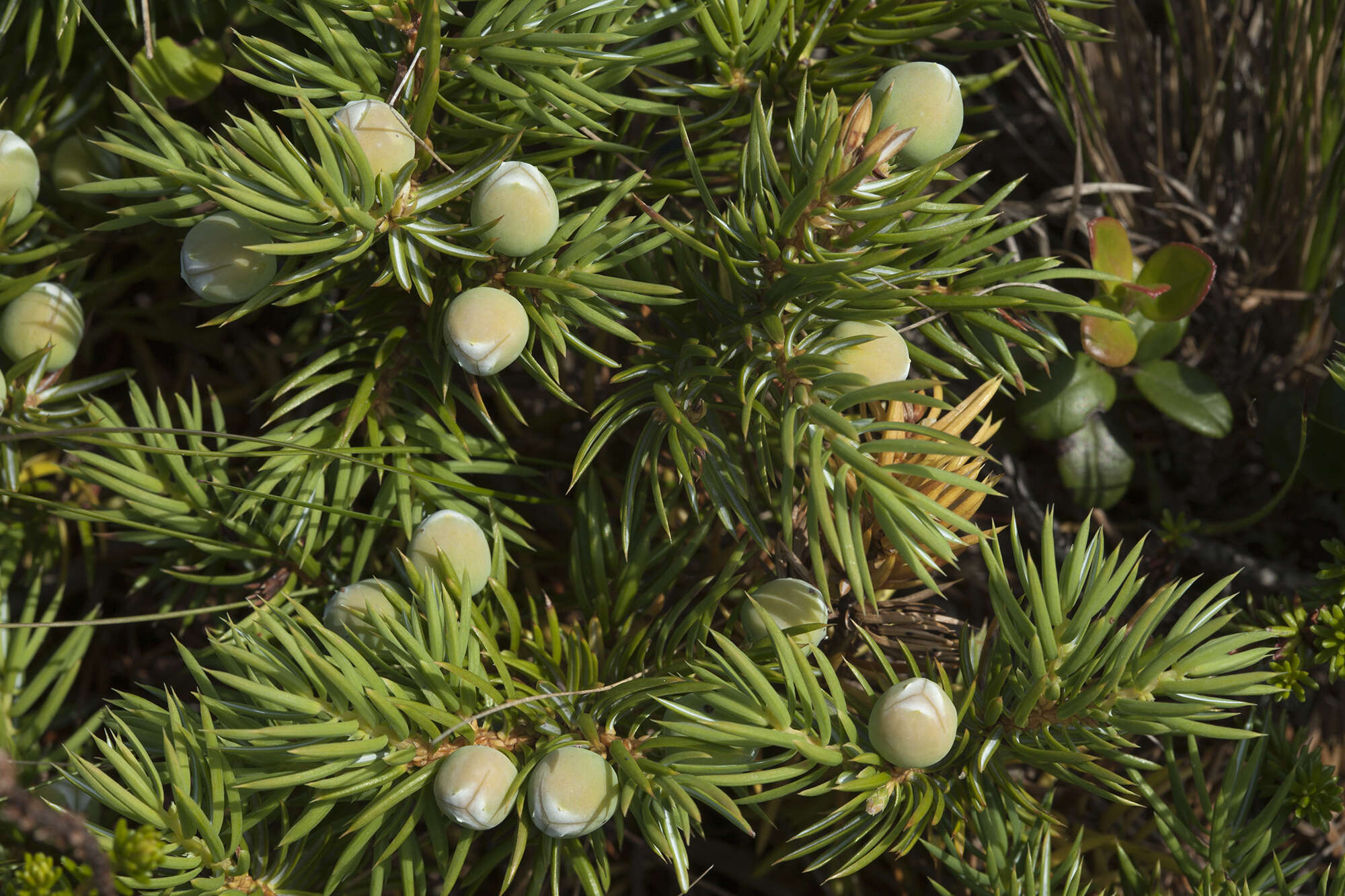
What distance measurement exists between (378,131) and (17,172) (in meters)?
0.37

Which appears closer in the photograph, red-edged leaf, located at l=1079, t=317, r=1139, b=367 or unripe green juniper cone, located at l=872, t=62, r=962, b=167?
unripe green juniper cone, located at l=872, t=62, r=962, b=167

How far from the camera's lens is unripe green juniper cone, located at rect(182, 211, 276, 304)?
2.17 ft

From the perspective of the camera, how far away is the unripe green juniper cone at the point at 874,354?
635mm

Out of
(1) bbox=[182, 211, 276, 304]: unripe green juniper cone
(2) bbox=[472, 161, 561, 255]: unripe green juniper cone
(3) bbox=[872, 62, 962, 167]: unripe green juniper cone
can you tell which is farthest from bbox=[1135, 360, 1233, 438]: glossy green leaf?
(1) bbox=[182, 211, 276, 304]: unripe green juniper cone

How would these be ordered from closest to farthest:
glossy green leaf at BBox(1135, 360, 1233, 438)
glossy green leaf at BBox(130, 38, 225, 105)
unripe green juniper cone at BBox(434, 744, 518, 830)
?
1. unripe green juniper cone at BBox(434, 744, 518, 830)
2. glossy green leaf at BBox(130, 38, 225, 105)
3. glossy green leaf at BBox(1135, 360, 1233, 438)

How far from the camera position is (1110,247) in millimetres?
988

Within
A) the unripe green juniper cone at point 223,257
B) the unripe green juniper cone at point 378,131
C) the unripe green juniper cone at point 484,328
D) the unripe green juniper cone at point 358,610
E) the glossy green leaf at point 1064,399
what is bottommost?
the glossy green leaf at point 1064,399

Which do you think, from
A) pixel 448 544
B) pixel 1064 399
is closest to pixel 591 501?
pixel 448 544

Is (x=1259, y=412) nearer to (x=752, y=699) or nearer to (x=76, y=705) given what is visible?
(x=752, y=699)

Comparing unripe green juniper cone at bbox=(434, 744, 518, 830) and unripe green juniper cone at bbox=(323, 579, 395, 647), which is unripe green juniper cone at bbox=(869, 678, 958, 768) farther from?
unripe green juniper cone at bbox=(323, 579, 395, 647)

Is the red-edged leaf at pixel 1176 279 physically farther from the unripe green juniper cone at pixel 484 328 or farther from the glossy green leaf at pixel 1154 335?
the unripe green juniper cone at pixel 484 328

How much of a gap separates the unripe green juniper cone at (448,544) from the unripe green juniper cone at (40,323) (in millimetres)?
360

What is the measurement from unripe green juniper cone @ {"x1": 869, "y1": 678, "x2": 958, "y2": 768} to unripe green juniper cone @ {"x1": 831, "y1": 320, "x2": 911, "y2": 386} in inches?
7.9

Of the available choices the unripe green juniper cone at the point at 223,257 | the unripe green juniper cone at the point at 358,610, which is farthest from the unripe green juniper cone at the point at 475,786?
the unripe green juniper cone at the point at 223,257
